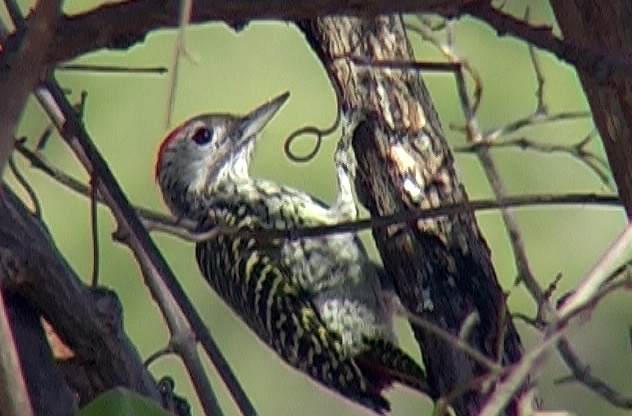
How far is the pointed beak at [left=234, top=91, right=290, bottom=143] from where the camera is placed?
3.57 metres

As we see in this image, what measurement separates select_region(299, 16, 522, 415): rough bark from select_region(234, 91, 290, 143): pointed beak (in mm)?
1313

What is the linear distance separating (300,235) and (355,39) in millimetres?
494

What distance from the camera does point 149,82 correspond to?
534cm

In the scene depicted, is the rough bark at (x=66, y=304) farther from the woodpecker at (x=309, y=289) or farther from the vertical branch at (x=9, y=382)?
the woodpecker at (x=309, y=289)

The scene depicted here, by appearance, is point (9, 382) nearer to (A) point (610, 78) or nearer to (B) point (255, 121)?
(A) point (610, 78)

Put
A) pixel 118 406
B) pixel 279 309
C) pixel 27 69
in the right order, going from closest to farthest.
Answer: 1. pixel 27 69
2. pixel 118 406
3. pixel 279 309

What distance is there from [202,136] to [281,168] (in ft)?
4.11

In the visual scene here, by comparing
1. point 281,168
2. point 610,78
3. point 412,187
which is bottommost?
point 610,78

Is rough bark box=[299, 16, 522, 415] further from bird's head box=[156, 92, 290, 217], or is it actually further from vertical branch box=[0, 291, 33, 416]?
bird's head box=[156, 92, 290, 217]

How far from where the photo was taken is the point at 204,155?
3.80m

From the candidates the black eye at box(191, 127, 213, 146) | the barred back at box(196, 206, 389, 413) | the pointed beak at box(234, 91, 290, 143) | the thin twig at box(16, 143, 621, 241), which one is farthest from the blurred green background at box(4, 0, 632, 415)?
the thin twig at box(16, 143, 621, 241)

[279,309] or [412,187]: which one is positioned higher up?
[279,309]

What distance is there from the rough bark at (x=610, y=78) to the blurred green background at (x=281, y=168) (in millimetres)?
2745

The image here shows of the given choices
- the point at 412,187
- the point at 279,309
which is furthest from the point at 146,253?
the point at 279,309
